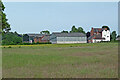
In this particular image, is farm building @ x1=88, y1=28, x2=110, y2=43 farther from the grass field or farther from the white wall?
the grass field

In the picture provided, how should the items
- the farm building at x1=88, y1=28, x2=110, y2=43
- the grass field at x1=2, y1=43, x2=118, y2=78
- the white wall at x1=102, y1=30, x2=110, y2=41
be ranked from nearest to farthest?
the grass field at x1=2, y1=43, x2=118, y2=78
the farm building at x1=88, y1=28, x2=110, y2=43
the white wall at x1=102, y1=30, x2=110, y2=41

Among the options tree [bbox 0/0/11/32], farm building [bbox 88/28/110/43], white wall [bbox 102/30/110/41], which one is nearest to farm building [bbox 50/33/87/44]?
farm building [bbox 88/28/110/43]

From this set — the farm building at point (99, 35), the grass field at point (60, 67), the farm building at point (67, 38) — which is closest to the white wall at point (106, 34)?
the farm building at point (99, 35)

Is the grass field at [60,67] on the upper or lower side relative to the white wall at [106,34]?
lower

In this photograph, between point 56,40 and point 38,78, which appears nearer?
point 38,78

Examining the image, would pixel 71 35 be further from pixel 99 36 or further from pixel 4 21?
pixel 4 21

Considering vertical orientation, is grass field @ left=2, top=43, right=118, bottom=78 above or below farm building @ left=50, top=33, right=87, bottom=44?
below

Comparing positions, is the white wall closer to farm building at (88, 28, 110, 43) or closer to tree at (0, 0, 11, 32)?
farm building at (88, 28, 110, 43)

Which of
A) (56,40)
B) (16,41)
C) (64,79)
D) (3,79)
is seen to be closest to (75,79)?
(64,79)

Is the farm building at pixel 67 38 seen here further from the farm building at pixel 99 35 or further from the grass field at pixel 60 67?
the grass field at pixel 60 67

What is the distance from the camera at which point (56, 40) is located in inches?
4523

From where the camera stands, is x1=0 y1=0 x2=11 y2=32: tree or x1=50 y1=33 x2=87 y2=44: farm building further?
x1=50 y1=33 x2=87 y2=44: farm building

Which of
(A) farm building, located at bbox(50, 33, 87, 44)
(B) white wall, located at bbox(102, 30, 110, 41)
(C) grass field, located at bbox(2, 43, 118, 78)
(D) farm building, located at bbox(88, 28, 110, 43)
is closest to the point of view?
(C) grass field, located at bbox(2, 43, 118, 78)

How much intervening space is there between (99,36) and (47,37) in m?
40.7
